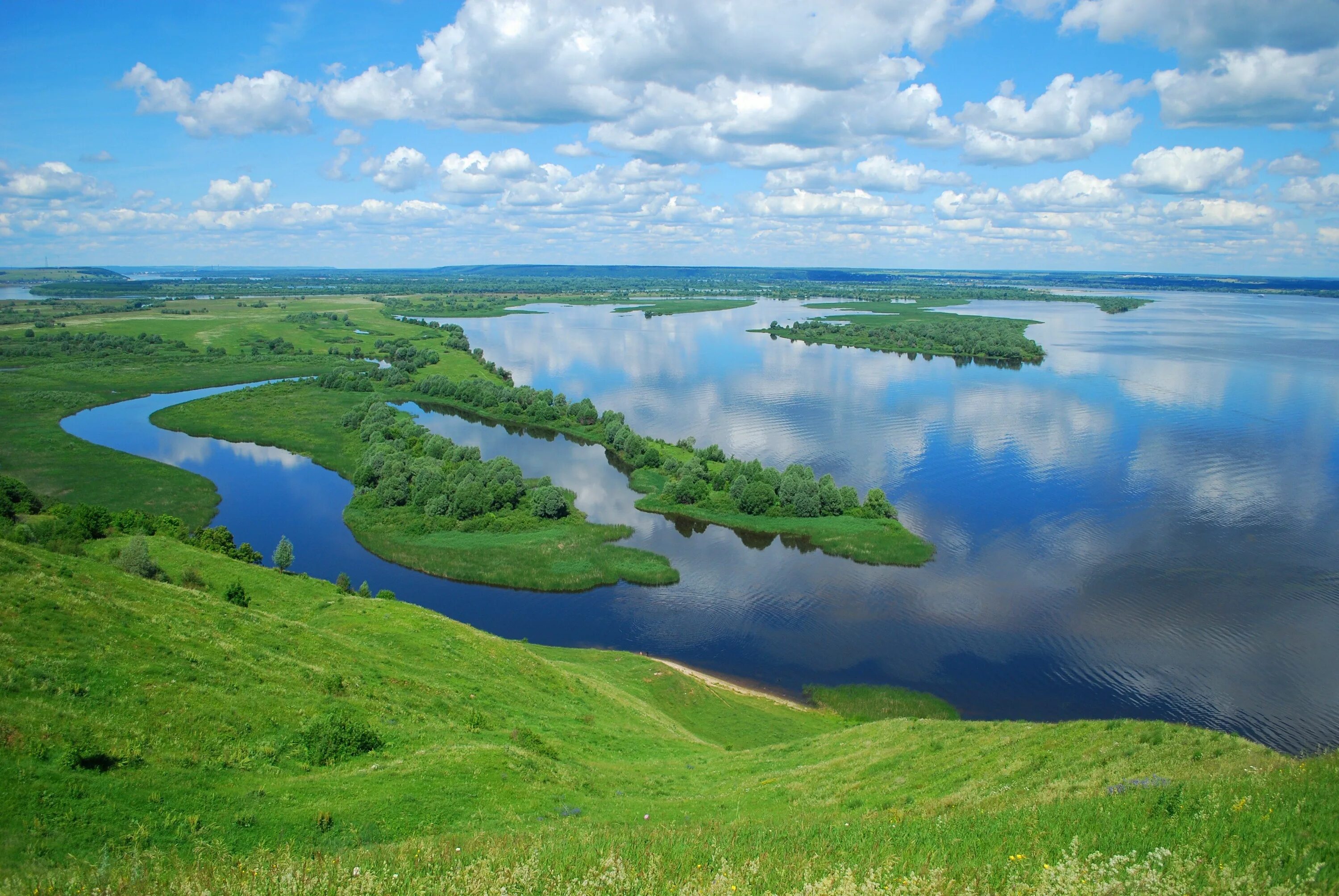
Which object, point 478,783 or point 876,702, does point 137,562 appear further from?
point 876,702

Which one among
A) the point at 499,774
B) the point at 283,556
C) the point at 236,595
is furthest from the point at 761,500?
the point at 499,774

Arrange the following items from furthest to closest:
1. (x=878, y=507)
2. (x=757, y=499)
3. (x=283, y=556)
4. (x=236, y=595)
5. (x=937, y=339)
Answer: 1. (x=937, y=339)
2. (x=757, y=499)
3. (x=878, y=507)
4. (x=283, y=556)
5. (x=236, y=595)

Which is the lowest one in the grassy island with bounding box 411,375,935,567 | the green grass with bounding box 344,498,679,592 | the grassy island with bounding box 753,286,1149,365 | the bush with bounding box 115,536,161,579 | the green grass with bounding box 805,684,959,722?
the green grass with bounding box 805,684,959,722

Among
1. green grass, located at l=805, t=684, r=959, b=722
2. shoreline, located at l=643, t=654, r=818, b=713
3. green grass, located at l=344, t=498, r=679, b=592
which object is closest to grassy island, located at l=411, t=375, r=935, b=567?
green grass, located at l=344, t=498, r=679, b=592

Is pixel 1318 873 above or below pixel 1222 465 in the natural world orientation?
above

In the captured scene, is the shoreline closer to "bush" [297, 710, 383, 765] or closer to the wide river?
the wide river

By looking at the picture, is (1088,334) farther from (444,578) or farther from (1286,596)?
(444,578)

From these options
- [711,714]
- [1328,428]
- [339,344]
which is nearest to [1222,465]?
[1328,428]
